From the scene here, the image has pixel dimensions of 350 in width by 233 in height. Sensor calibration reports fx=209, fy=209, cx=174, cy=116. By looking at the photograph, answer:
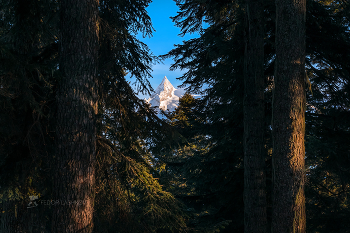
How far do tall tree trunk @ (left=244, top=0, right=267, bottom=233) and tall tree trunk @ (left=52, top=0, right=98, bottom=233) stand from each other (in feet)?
13.1

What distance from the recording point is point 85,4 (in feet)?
12.7

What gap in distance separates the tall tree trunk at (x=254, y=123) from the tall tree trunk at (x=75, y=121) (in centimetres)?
400

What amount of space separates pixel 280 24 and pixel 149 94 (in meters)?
3.62

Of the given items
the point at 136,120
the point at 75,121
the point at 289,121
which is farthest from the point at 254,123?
the point at 75,121

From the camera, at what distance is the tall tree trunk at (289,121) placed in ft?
14.0

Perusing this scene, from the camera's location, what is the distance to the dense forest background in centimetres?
358

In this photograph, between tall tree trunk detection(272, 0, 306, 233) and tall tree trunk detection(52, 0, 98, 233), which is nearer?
tall tree trunk detection(52, 0, 98, 233)

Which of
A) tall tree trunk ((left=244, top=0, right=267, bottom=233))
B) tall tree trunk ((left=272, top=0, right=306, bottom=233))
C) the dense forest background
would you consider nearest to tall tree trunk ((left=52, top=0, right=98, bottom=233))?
the dense forest background

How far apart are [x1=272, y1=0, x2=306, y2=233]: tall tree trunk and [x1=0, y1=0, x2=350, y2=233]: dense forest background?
513mm

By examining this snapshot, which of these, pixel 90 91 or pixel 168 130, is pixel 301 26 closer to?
pixel 168 130

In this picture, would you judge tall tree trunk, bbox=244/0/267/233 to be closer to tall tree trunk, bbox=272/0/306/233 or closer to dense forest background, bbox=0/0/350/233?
dense forest background, bbox=0/0/350/233

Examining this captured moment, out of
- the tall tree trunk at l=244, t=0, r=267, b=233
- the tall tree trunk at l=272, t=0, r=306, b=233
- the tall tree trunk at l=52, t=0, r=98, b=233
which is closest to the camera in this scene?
the tall tree trunk at l=52, t=0, r=98, b=233

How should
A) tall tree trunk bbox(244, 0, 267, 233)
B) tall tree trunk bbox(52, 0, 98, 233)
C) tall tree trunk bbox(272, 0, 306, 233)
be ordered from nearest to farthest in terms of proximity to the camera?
tall tree trunk bbox(52, 0, 98, 233), tall tree trunk bbox(272, 0, 306, 233), tall tree trunk bbox(244, 0, 267, 233)

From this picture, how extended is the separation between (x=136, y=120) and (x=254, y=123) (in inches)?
125
